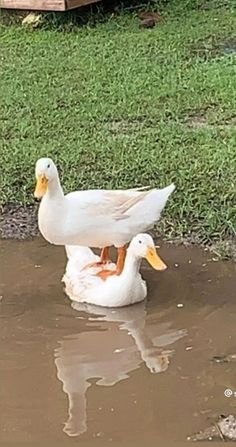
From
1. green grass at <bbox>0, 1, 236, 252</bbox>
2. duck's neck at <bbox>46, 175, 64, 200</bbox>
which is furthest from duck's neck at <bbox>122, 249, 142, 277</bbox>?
green grass at <bbox>0, 1, 236, 252</bbox>

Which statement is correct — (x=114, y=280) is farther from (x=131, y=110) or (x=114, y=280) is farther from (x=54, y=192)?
(x=131, y=110)

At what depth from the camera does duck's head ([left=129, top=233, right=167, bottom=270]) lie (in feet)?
14.4

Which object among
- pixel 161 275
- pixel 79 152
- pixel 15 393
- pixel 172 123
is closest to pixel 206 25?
pixel 172 123

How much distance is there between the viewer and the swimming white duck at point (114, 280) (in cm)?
440

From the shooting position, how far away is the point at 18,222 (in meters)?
5.25

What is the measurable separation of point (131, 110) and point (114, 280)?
2.49 m

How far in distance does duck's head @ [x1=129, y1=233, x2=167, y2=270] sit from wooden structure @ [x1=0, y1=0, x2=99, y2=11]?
4.87m

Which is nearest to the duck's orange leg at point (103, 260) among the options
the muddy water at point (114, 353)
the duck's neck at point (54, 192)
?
the muddy water at point (114, 353)

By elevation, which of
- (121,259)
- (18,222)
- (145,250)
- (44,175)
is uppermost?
(44,175)

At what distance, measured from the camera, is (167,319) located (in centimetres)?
434

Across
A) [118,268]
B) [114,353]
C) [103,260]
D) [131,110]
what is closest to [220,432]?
[114,353]

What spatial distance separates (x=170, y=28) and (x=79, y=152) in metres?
3.21

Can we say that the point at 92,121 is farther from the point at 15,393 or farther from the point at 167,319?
the point at 15,393

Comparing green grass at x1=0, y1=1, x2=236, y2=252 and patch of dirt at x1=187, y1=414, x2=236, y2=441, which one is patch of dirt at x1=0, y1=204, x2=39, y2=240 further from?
patch of dirt at x1=187, y1=414, x2=236, y2=441
